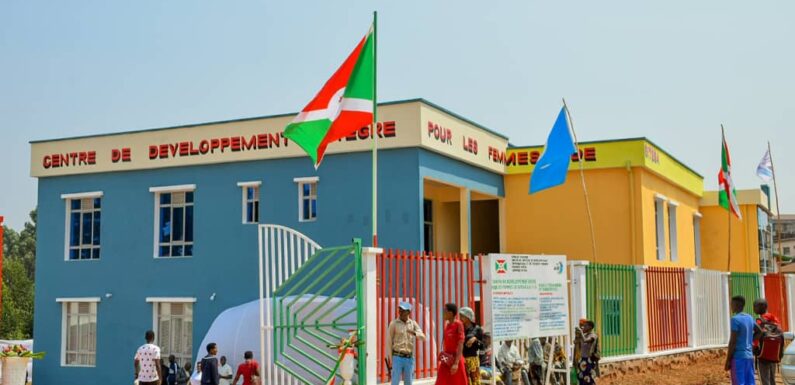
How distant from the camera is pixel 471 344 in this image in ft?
37.4

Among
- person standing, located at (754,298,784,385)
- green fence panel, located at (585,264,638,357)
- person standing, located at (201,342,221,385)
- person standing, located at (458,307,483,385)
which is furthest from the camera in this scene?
green fence panel, located at (585,264,638,357)

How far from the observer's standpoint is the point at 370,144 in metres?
23.2

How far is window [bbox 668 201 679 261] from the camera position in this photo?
29141 mm

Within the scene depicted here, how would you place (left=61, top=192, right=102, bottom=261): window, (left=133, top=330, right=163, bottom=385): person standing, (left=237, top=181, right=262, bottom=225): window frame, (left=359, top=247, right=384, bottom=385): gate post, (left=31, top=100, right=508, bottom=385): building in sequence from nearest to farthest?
1. (left=359, top=247, right=384, bottom=385): gate post
2. (left=133, top=330, right=163, bottom=385): person standing
3. (left=31, top=100, right=508, bottom=385): building
4. (left=237, top=181, right=262, bottom=225): window frame
5. (left=61, top=192, right=102, bottom=261): window

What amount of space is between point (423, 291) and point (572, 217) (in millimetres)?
13702

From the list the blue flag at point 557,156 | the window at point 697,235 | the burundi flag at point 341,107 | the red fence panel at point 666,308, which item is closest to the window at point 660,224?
the window at point 697,235

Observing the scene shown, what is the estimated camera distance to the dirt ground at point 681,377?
17.4 meters

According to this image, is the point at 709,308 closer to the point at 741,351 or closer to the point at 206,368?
the point at 741,351

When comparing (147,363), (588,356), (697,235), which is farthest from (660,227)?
(147,363)

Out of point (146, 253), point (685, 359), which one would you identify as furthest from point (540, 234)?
point (146, 253)

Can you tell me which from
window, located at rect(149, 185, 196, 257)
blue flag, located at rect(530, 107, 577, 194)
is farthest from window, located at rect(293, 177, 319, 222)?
blue flag, located at rect(530, 107, 577, 194)

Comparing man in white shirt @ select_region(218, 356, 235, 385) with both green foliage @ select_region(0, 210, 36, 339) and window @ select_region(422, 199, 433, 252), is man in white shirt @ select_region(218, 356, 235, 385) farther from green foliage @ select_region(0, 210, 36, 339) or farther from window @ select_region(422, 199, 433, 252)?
green foliage @ select_region(0, 210, 36, 339)

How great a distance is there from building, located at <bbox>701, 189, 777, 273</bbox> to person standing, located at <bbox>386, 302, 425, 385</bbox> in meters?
24.5

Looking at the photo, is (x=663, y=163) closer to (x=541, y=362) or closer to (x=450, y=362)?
(x=541, y=362)
